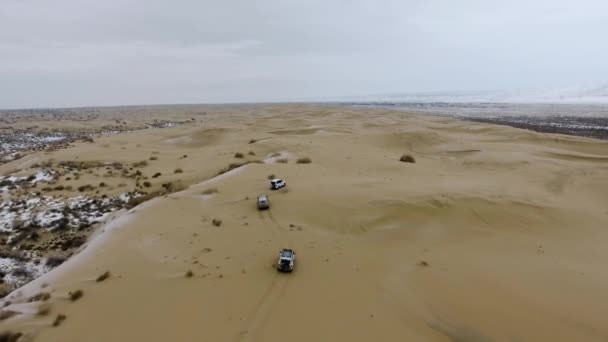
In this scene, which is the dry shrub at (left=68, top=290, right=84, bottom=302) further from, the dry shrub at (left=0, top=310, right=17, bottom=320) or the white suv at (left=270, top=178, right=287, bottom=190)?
the white suv at (left=270, top=178, right=287, bottom=190)

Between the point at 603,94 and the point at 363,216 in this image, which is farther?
the point at 603,94

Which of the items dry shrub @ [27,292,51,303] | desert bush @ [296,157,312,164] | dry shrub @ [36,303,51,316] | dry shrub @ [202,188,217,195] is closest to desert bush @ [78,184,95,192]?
dry shrub @ [202,188,217,195]

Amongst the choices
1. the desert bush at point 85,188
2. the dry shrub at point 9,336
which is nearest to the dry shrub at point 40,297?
the dry shrub at point 9,336

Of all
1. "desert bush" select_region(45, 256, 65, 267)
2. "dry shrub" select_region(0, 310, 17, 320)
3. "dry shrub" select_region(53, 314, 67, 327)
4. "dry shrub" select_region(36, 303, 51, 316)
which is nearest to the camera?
"dry shrub" select_region(53, 314, 67, 327)

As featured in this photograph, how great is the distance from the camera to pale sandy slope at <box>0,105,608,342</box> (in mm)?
11484

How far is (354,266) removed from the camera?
1503 centimetres

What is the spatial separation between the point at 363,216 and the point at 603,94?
183 metres

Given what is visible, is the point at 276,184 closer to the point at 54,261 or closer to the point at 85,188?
the point at 54,261

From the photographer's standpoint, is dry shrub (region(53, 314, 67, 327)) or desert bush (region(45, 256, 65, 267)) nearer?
dry shrub (region(53, 314, 67, 327))

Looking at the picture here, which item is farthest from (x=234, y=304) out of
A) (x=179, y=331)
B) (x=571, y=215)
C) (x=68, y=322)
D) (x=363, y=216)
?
(x=571, y=215)

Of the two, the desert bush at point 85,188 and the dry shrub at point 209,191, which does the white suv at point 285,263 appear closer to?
the dry shrub at point 209,191

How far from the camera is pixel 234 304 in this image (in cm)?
1259

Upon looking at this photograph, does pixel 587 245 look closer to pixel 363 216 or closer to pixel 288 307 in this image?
pixel 363 216

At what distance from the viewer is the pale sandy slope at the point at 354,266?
11484mm
